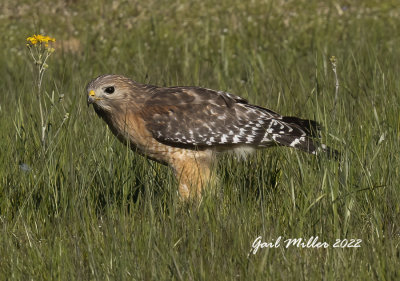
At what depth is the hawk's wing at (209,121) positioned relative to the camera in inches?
248

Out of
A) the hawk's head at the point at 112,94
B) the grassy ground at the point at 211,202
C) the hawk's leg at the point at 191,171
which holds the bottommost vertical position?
the hawk's leg at the point at 191,171

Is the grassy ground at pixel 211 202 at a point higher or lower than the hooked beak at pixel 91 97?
lower

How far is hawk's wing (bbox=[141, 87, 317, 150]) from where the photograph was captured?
6.29 m

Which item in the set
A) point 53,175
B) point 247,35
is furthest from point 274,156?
point 247,35

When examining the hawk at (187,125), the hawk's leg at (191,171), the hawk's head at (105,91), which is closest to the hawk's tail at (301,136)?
the hawk at (187,125)

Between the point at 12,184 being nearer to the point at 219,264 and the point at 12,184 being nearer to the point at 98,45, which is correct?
the point at 219,264

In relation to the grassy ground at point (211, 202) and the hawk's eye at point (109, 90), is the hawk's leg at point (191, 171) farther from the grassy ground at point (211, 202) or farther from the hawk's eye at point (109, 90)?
the hawk's eye at point (109, 90)

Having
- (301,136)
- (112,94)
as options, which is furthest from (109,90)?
(301,136)

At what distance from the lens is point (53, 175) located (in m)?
5.57

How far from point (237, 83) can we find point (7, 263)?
5118 millimetres

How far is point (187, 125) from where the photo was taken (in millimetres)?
6379

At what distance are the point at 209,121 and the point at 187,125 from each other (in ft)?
0.60

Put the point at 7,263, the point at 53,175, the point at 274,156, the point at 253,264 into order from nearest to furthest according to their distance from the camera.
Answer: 1. the point at 253,264
2. the point at 7,263
3. the point at 53,175
4. the point at 274,156

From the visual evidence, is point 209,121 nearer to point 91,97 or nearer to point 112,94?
point 112,94
